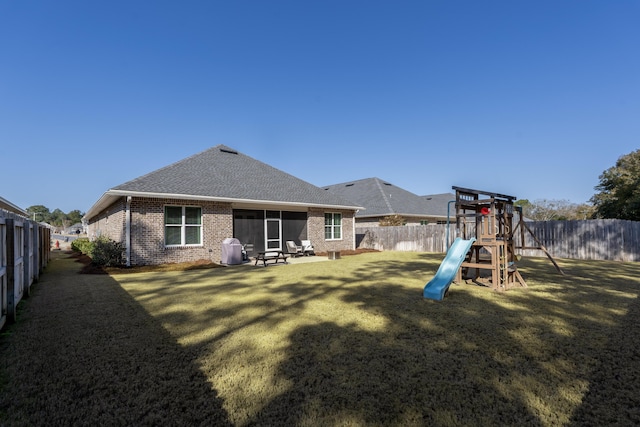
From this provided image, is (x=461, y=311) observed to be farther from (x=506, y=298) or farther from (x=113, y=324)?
(x=113, y=324)

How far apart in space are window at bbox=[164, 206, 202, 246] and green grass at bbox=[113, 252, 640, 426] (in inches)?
245

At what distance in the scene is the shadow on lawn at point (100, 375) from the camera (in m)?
2.55

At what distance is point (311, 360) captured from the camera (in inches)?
141

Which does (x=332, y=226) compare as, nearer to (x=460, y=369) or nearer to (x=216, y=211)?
(x=216, y=211)

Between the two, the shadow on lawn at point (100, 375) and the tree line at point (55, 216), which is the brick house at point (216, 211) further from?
the tree line at point (55, 216)

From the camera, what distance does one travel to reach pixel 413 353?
376 cm

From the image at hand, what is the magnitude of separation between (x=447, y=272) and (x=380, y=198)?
2162cm

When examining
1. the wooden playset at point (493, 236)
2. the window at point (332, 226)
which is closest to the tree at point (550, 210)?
the window at point (332, 226)

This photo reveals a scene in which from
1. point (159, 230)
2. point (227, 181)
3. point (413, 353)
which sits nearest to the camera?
point (413, 353)

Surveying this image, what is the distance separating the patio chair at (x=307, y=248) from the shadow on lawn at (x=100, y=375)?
38.1 ft

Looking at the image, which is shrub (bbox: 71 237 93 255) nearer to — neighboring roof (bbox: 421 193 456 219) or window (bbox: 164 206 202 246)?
window (bbox: 164 206 202 246)

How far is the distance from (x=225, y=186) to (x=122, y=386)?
13.2 m

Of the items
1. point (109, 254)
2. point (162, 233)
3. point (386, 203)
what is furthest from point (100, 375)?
point (386, 203)

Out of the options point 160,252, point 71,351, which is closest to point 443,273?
point 71,351
